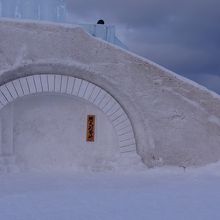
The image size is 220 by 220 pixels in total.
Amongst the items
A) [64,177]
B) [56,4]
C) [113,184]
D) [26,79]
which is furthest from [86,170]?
[56,4]

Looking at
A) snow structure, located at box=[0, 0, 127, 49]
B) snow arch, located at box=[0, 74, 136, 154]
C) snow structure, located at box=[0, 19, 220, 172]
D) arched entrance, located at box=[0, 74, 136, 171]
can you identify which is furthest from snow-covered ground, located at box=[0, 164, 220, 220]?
snow structure, located at box=[0, 0, 127, 49]

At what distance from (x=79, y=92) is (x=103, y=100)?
0.47 m

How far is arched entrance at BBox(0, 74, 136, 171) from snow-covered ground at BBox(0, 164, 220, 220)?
637mm

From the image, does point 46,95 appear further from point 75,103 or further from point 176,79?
point 176,79

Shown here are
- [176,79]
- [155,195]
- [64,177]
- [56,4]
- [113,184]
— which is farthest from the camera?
[56,4]

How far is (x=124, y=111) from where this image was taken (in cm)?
762

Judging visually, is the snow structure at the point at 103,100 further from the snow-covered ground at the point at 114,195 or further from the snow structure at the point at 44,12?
the snow structure at the point at 44,12

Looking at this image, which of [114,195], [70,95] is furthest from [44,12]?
[114,195]

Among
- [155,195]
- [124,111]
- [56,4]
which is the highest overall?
[56,4]

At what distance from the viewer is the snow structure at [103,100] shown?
24.1ft

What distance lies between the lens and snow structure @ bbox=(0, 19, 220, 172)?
735 cm

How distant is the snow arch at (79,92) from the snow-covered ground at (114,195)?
75 centimetres

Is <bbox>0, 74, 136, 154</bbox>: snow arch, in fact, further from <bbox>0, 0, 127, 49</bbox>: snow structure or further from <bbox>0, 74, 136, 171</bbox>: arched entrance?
<bbox>0, 0, 127, 49</bbox>: snow structure

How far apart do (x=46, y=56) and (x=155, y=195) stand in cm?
323
